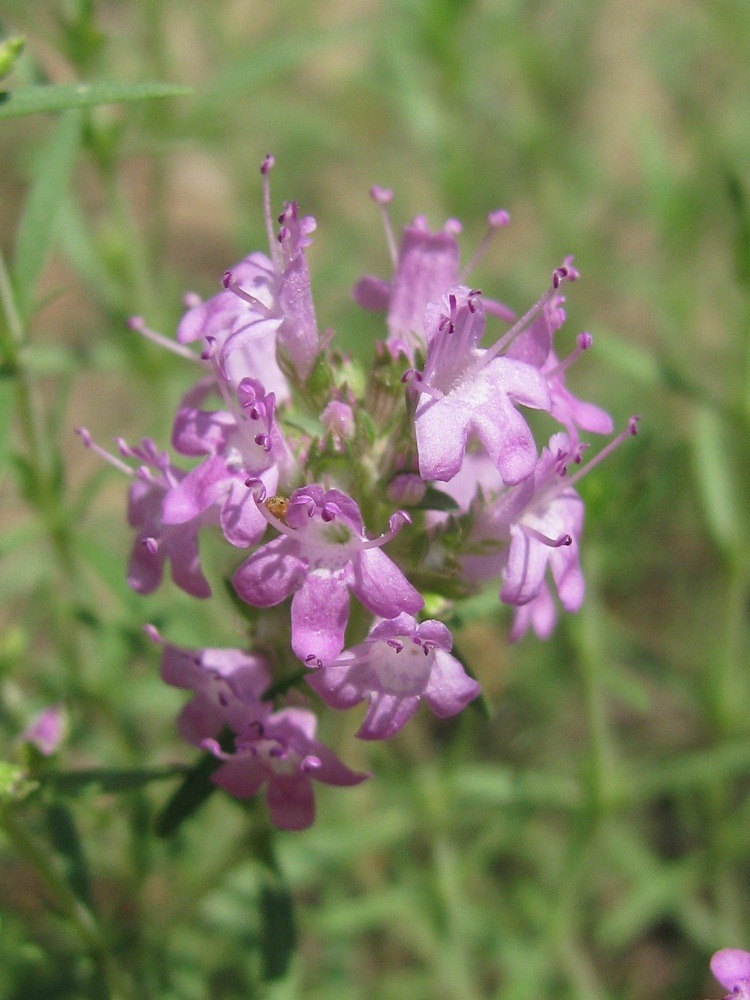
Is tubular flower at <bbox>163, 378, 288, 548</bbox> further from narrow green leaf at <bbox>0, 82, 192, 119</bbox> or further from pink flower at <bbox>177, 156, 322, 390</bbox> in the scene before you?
narrow green leaf at <bbox>0, 82, 192, 119</bbox>

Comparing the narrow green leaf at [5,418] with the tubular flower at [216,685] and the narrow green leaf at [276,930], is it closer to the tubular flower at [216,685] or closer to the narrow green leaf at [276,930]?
the tubular flower at [216,685]

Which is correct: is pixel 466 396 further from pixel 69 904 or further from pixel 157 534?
pixel 69 904

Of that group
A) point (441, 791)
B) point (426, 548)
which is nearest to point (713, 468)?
point (441, 791)

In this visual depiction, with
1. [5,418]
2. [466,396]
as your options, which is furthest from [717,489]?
[5,418]

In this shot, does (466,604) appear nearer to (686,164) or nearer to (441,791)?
(441,791)

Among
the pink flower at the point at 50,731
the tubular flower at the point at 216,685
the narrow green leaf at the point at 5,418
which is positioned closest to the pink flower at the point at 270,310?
the narrow green leaf at the point at 5,418

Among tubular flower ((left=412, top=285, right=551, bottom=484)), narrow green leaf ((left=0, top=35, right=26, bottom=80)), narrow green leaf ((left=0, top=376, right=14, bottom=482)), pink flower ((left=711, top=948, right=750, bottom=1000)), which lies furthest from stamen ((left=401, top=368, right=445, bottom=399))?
pink flower ((left=711, top=948, right=750, bottom=1000))
